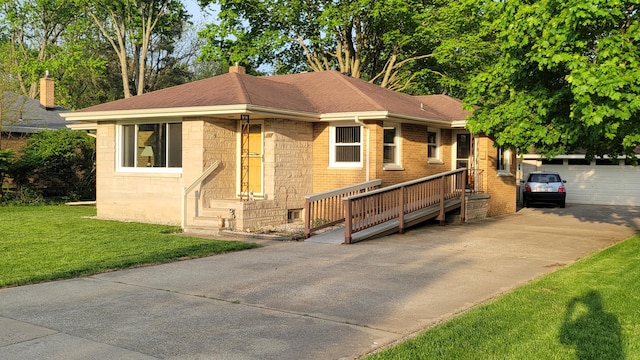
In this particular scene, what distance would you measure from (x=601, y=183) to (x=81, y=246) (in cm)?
2641

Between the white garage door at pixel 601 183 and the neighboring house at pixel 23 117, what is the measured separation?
81.2 ft

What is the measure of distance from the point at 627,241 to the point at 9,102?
75.6ft

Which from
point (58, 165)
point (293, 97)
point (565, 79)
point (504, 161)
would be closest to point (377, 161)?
point (293, 97)

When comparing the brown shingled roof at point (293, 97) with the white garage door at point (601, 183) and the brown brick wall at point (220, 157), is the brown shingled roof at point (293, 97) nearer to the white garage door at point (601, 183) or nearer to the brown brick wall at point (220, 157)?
the brown brick wall at point (220, 157)

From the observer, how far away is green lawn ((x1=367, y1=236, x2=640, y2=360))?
17.6 feet

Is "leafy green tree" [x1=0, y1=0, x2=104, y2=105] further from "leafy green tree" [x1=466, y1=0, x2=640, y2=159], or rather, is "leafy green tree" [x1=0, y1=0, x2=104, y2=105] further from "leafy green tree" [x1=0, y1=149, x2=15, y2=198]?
"leafy green tree" [x1=466, y1=0, x2=640, y2=159]

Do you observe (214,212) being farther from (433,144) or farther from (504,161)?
(504,161)

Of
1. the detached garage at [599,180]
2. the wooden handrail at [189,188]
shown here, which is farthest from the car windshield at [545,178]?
the wooden handrail at [189,188]

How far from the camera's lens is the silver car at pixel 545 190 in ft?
85.2

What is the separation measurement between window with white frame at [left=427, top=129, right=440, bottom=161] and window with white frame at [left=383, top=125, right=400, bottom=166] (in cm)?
225

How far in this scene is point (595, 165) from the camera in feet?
99.1

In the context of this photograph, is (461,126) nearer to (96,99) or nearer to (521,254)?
(521,254)

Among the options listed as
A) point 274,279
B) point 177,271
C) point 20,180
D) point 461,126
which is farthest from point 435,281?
point 20,180

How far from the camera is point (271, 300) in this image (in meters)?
7.76
